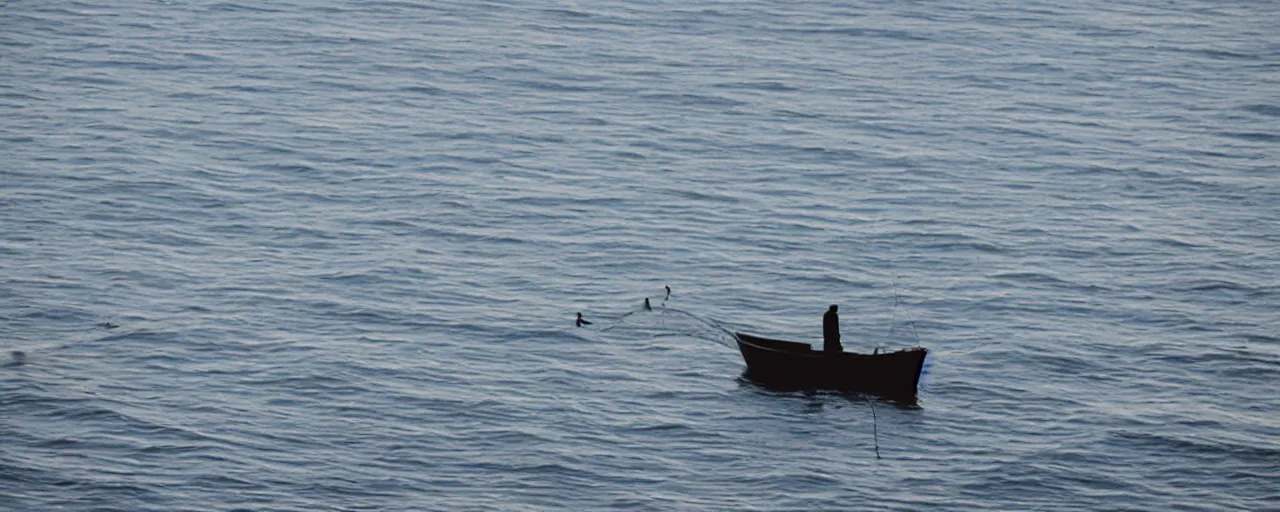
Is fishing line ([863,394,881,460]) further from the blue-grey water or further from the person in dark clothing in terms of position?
the person in dark clothing

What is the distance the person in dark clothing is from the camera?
142 feet

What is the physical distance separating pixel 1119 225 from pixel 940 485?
82.3 feet

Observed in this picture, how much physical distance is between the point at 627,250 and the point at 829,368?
14316 mm

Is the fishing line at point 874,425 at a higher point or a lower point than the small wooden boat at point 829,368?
lower

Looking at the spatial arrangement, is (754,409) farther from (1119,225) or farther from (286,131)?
(286,131)

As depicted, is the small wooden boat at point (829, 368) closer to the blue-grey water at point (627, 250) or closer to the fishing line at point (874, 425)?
the fishing line at point (874, 425)

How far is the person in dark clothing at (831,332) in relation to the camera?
43219 millimetres

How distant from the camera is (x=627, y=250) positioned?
186ft

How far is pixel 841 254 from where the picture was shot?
5659 centimetres

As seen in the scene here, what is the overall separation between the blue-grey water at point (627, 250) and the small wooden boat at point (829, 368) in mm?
515

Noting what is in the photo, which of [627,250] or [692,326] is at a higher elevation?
[627,250]

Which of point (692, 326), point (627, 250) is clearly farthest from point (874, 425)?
point (627, 250)

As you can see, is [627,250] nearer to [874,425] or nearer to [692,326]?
[692,326]

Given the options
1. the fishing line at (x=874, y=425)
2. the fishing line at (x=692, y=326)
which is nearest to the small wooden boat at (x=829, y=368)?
the fishing line at (x=874, y=425)
